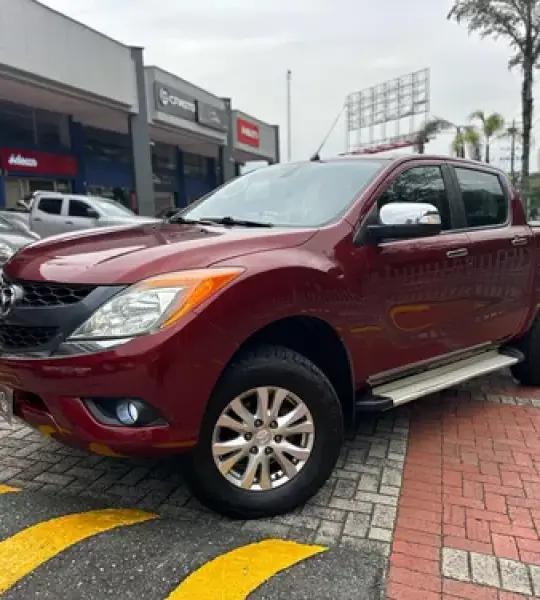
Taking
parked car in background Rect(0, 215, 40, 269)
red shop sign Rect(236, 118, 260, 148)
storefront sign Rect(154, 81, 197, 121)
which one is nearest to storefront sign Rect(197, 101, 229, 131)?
storefront sign Rect(154, 81, 197, 121)

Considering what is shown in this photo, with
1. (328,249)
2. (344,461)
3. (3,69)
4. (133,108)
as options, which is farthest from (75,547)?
(133,108)

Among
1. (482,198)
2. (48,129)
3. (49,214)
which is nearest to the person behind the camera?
(482,198)

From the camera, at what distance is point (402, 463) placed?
3.41 m

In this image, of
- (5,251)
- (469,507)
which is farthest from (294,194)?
(5,251)

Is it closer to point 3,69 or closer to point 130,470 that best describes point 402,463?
point 130,470

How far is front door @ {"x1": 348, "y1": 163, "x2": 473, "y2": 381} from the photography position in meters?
3.12

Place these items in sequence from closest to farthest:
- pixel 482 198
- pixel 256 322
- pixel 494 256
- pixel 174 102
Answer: pixel 256 322, pixel 494 256, pixel 482 198, pixel 174 102

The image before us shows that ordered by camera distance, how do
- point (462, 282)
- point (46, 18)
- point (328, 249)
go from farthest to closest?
point (46, 18) < point (462, 282) < point (328, 249)

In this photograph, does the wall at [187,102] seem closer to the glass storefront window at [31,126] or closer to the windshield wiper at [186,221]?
the glass storefront window at [31,126]

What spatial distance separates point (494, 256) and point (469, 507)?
1819 mm

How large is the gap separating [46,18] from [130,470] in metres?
14.8

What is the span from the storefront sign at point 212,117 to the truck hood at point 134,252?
21.7 meters

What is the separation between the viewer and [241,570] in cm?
238

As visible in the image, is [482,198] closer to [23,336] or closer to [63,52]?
[23,336]
